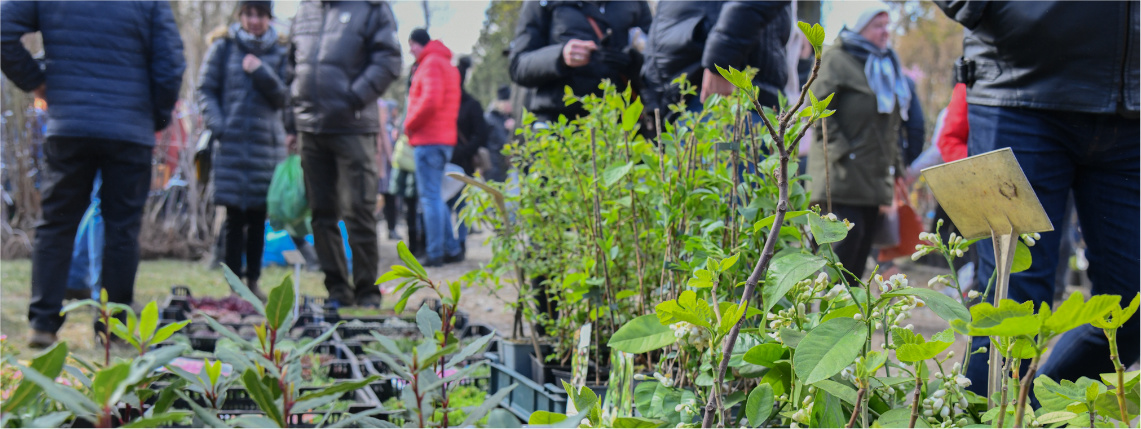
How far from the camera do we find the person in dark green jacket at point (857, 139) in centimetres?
333

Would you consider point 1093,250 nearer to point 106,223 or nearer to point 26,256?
point 106,223

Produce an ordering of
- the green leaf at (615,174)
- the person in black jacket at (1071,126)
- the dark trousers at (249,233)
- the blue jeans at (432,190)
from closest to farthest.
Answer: the green leaf at (615,174)
the person in black jacket at (1071,126)
the dark trousers at (249,233)
the blue jeans at (432,190)

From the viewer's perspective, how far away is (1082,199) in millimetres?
1908

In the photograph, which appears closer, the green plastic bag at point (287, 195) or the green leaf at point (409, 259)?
the green leaf at point (409, 259)

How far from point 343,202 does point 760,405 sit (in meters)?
3.66

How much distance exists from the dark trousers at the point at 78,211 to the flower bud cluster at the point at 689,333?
3027mm

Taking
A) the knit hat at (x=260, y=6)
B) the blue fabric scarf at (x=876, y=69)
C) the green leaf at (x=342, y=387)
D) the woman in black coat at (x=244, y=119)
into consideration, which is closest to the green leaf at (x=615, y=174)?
the green leaf at (x=342, y=387)

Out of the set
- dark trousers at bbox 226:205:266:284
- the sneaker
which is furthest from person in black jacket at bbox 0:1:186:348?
dark trousers at bbox 226:205:266:284

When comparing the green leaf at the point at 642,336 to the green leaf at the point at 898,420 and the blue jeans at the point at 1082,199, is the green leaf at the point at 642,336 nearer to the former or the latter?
the green leaf at the point at 898,420

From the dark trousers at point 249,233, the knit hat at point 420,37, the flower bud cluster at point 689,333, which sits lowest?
the dark trousers at point 249,233

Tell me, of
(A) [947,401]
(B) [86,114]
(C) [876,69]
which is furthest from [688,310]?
(B) [86,114]

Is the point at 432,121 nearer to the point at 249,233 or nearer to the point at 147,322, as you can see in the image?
the point at 249,233

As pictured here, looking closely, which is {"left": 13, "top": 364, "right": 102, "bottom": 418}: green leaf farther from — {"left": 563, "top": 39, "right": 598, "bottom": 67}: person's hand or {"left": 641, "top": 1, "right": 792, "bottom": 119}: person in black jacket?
{"left": 563, "top": 39, "right": 598, "bottom": 67}: person's hand

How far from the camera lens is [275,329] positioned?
656mm
